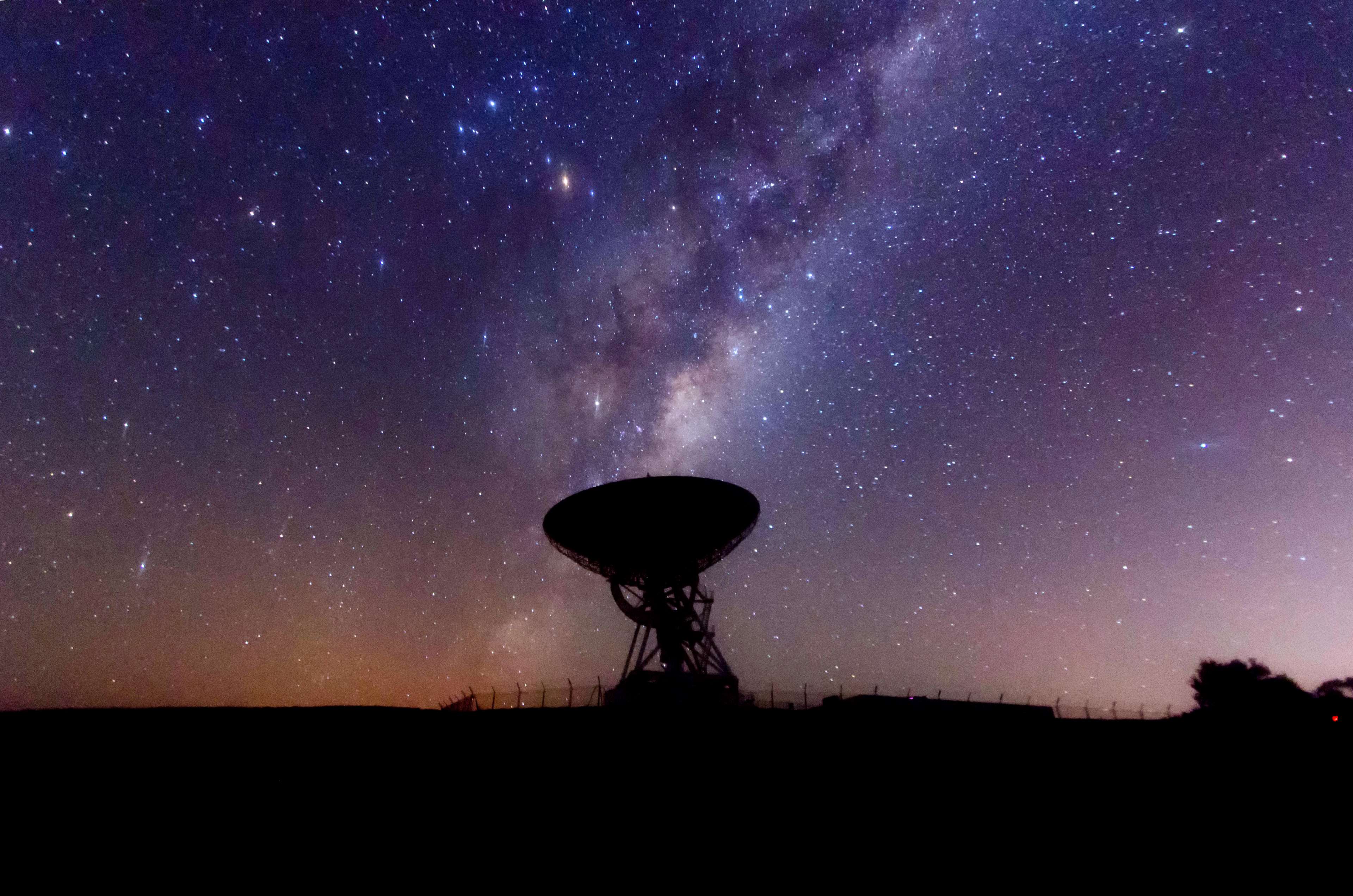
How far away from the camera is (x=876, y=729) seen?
12.9 m

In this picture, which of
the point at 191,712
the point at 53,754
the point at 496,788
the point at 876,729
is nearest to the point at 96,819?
the point at 53,754

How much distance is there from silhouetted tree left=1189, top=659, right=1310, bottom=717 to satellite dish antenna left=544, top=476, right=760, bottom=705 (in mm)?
25830

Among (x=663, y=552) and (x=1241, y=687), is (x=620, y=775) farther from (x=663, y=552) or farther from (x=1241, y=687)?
(x=1241, y=687)

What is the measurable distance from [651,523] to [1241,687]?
35.1 meters

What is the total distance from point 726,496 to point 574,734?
14.1 m

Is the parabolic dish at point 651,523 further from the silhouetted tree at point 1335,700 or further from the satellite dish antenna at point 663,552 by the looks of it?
the silhouetted tree at point 1335,700

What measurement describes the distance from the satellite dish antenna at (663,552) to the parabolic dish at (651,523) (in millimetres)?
30

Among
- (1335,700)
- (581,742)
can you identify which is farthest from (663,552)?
(1335,700)

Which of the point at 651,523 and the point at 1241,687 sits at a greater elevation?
the point at 651,523

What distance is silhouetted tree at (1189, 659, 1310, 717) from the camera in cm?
3431

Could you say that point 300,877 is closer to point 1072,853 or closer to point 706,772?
point 706,772

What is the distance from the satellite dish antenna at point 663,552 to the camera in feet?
84.1

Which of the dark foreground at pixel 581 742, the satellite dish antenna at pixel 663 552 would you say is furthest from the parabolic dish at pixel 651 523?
the dark foreground at pixel 581 742

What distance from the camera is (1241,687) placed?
36750mm
